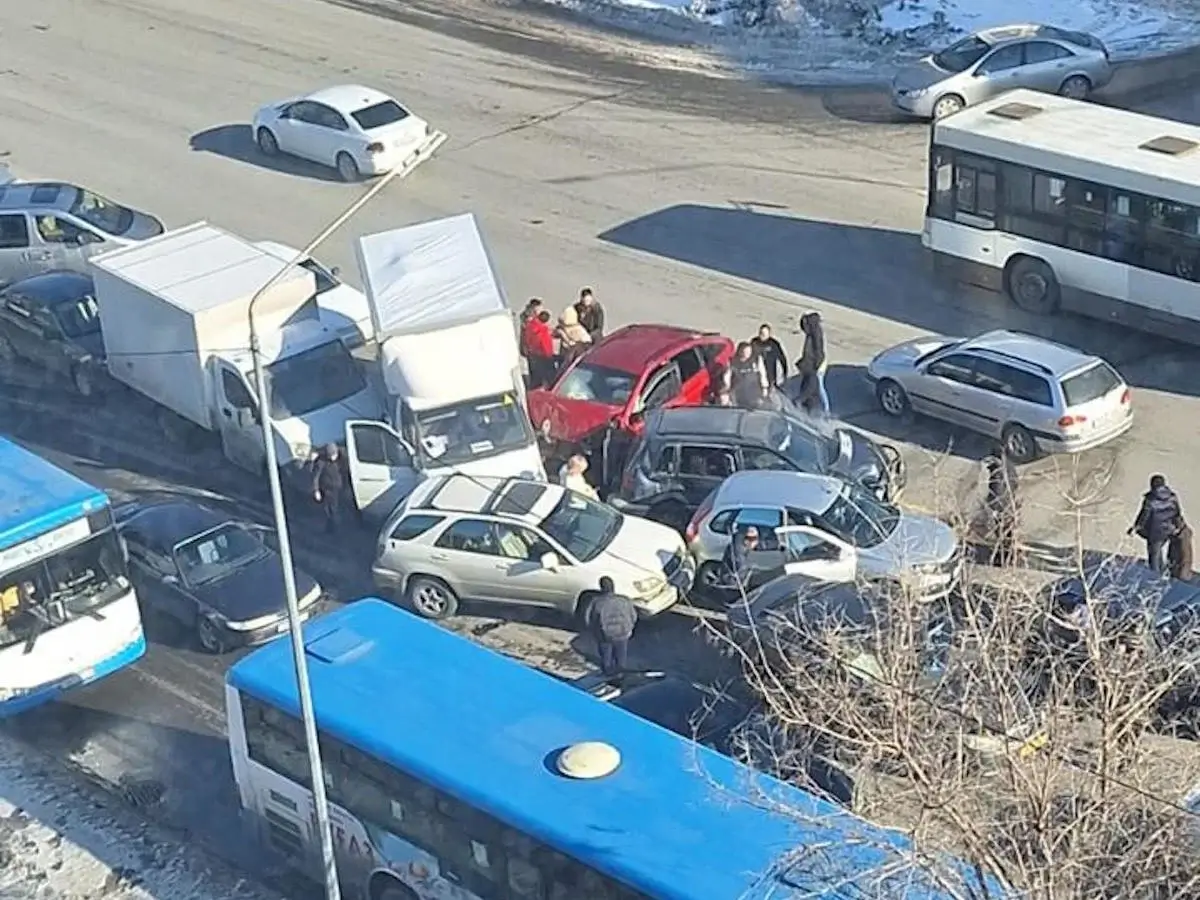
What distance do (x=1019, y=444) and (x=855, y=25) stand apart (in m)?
16.6

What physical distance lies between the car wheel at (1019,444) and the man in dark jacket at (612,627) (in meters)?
5.70

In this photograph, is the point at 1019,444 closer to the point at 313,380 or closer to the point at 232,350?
the point at 313,380

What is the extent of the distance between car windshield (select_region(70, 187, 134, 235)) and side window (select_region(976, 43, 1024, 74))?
1336cm

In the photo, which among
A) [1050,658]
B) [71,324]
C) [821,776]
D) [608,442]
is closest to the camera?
[1050,658]

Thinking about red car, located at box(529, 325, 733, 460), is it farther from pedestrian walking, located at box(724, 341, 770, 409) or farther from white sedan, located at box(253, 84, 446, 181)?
white sedan, located at box(253, 84, 446, 181)

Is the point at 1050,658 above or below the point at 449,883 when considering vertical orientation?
above

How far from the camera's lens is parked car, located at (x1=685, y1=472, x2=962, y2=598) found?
2064 cm

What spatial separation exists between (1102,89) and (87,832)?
860 inches

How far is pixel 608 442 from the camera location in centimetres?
2362

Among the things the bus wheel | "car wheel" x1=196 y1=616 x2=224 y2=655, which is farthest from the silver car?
"car wheel" x1=196 y1=616 x2=224 y2=655

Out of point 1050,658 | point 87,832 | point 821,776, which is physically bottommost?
point 87,832

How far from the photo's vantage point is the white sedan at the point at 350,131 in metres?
33.0

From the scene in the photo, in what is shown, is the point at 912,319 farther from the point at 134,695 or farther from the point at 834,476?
the point at 134,695

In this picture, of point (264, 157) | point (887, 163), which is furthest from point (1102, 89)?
point (264, 157)
